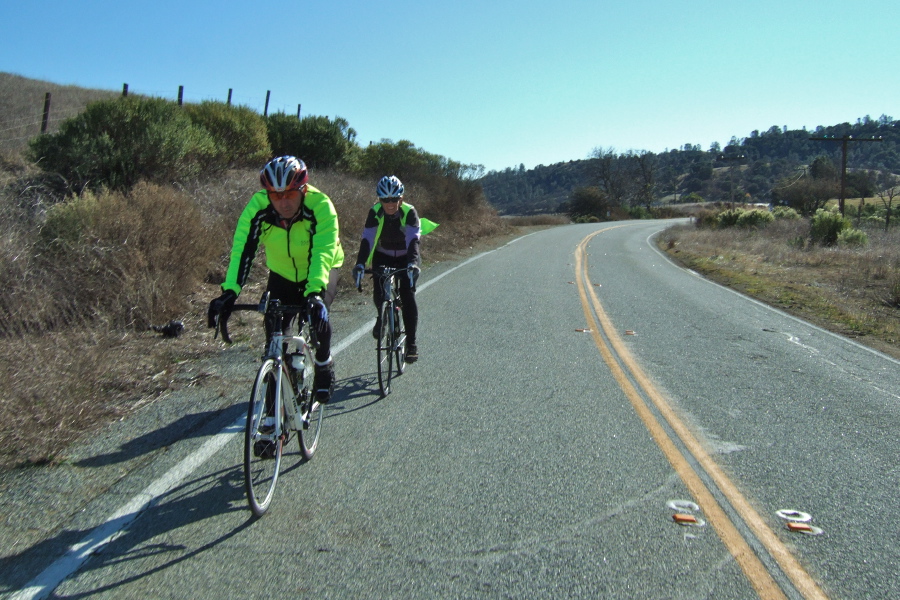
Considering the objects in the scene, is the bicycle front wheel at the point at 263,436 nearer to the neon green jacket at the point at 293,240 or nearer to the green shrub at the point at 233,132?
the neon green jacket at the point at 293,240

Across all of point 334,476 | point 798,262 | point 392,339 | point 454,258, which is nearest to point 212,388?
point 392,339

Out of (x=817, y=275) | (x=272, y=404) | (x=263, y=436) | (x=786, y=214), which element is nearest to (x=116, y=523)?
(x=263, y=436)

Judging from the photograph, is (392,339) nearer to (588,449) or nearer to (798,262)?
(588,449)

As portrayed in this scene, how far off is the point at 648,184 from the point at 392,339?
99.9 m

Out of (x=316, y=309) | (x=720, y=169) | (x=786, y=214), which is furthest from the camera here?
(x=720, y=169)

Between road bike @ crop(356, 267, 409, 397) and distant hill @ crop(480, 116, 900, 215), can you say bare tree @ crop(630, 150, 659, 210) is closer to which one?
distant hill @ crop(480, 116, 900, 215)

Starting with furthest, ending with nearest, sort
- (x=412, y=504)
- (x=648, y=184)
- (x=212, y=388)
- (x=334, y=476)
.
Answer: (x=648, y=184) → (x=212, y=388) → (x=334, y=476) → (x=412, y=504)

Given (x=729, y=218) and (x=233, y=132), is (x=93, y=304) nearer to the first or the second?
(x=233, y=132)

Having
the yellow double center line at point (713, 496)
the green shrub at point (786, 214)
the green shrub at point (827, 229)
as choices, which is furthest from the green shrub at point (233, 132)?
the green shrub at point (786, 214)

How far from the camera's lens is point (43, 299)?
7.44 metres

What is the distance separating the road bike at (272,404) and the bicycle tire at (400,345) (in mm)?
2266

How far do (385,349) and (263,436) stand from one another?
253 cm

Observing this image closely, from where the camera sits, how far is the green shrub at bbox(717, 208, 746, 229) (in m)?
40.3

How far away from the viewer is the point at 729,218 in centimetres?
4112
